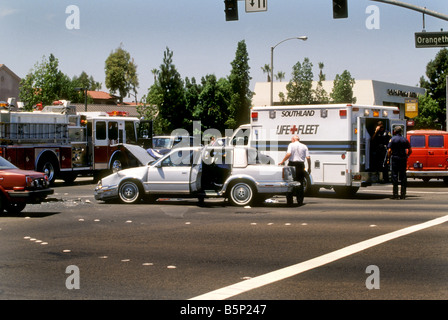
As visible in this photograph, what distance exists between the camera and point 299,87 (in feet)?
292

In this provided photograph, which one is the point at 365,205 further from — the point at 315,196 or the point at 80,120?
the point at 80,120

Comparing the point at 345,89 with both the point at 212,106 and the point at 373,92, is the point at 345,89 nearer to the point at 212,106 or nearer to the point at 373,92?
the point at 373,92

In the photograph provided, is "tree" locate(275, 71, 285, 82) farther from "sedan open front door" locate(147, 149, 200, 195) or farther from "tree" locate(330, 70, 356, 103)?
"sedan open front door" locate(147, 149, 200, 195)

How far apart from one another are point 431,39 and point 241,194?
364 inches

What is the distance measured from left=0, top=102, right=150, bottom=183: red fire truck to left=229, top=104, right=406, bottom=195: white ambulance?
441 cm

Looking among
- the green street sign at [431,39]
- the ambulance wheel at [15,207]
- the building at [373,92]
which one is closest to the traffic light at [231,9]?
the green street sign at [431,39]

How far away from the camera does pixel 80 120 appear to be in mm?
25156

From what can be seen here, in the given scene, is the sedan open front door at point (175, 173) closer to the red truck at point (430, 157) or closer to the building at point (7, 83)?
the red truck at point (430, 157)

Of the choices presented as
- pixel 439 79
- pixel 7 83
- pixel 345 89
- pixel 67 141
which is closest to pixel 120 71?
pixel 7 83

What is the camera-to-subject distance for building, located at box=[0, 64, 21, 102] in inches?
3273

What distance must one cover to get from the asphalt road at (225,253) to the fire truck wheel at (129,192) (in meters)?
0.98

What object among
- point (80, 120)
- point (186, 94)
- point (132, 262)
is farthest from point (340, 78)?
point (132, 262)
